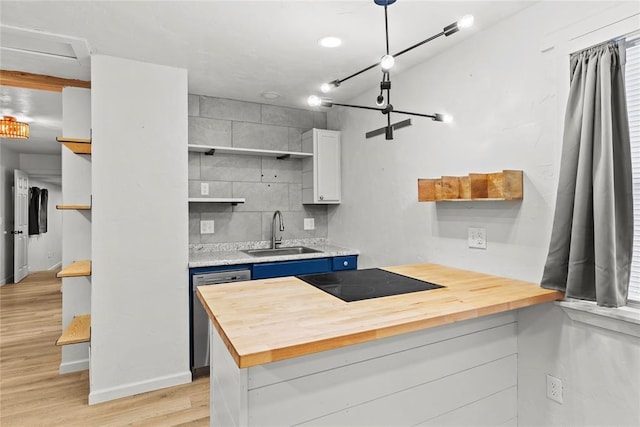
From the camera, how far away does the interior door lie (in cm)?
667

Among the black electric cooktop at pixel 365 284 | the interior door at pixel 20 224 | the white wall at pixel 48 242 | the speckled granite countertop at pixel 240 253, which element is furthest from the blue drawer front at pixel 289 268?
the white wall at pixel 48 242

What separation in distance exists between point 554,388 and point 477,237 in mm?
889

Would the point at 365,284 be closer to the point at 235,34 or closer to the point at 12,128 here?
the point at 235,34

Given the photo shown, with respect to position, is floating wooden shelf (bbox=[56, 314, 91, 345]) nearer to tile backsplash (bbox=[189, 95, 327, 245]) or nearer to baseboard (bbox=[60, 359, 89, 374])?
baseboard (bbox=[60, 359, 89, 374])

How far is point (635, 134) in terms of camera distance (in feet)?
5.32

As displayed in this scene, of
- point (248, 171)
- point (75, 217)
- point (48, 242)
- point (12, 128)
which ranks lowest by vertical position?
point (48, 242)

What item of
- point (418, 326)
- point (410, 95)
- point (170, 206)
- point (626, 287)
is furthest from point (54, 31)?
point (626, 287)

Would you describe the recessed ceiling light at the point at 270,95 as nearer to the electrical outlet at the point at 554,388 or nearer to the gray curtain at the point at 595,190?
the gray curtain at the point at 595,190

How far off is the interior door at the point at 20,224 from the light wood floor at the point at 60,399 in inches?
154

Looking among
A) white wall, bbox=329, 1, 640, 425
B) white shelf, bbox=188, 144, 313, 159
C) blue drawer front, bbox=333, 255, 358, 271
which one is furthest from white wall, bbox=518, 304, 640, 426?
white shelf, bbox=188, 144, 313, 159

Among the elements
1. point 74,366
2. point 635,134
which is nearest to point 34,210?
point 74,366

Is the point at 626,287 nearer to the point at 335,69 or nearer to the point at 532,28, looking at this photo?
the point at 532,28

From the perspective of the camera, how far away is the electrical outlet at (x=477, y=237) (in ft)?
7.32

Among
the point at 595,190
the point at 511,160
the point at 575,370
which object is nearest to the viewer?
the point at 595,190
